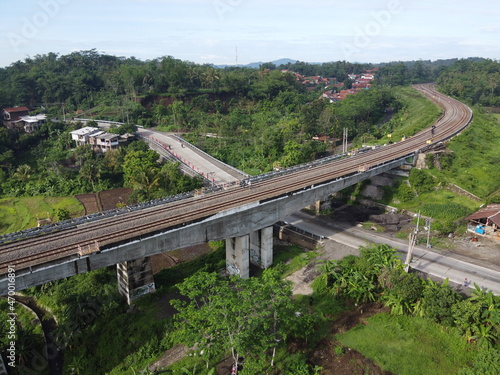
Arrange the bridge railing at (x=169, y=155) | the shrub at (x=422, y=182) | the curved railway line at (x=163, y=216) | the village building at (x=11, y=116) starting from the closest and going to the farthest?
the curved railway line at (x=163, y=216) < the shrub at (x=422, y=182) < the bridge railing at (x=169, y=155) < the village building at (x=11, y=116)

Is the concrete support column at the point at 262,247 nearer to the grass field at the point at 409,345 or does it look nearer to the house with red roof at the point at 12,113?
the grass field at the point at 409,345

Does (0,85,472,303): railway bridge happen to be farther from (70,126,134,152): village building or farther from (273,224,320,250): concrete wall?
(70,126,134,152): village building

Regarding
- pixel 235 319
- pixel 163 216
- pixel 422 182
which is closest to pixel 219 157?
pixel 422 182

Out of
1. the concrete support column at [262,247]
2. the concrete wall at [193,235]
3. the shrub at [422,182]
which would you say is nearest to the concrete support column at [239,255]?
the concrete wall at [193,235]

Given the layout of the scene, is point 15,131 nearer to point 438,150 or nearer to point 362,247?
point 362,247

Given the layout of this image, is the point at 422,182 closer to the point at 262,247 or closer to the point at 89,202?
the point at 262,247

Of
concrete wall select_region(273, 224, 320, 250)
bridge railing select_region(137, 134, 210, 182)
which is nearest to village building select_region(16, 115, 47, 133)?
bridge railing select_region(137, 134, 210, 182)

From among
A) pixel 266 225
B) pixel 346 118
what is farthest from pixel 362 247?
pixel 346 118
